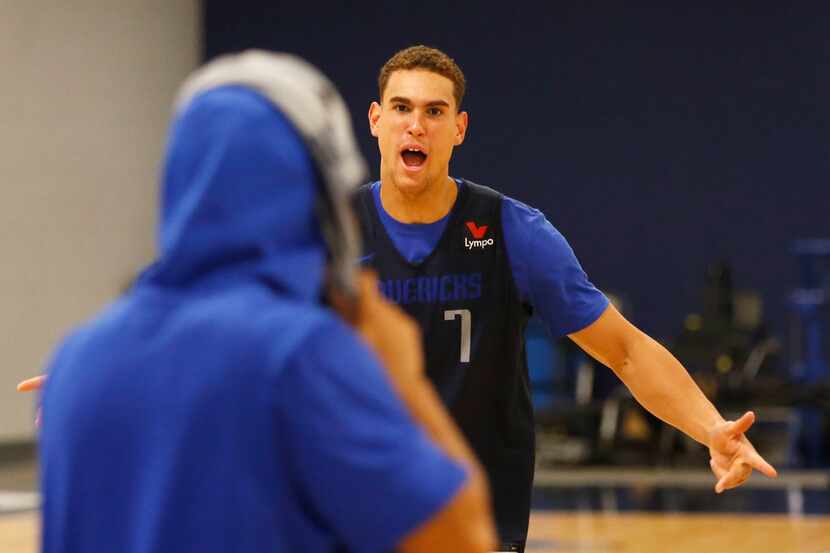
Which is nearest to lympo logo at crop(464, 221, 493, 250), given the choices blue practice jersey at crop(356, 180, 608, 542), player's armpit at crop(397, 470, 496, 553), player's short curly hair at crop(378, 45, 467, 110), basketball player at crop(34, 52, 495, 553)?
blue practice jersey at crop(356, 180, 608, 542)

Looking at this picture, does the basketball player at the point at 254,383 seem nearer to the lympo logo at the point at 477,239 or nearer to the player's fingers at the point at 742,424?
the player's fingers at the point at 742,424

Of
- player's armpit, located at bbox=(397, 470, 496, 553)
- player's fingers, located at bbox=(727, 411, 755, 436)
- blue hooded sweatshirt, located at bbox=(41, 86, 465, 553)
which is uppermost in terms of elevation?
blue hooded sweatshirt, located at bbox=(41, 86, 465, 553)

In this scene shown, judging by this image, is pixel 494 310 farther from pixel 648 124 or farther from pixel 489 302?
pixel 648 124

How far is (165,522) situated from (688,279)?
1176 centimetres

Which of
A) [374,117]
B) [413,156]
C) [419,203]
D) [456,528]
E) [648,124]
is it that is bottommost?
[456,528]

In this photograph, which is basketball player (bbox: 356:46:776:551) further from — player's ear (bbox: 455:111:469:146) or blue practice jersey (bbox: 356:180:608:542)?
player's ear (bbox: 455:111:469:146)

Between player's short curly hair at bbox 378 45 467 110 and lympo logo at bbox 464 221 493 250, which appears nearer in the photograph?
lympo logo at bbox 464 221 493 250

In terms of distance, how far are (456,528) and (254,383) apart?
0.21 metres

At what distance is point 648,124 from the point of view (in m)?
12.8

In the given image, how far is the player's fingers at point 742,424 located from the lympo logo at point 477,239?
849 millimetres

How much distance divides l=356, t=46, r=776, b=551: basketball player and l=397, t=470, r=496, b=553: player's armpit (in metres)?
1.97

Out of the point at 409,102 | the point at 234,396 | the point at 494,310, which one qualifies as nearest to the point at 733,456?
the point at 494,310

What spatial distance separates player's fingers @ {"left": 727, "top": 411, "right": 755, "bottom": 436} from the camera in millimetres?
2668

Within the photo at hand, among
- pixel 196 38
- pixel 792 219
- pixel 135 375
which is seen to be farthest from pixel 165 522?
pixel 196 38
